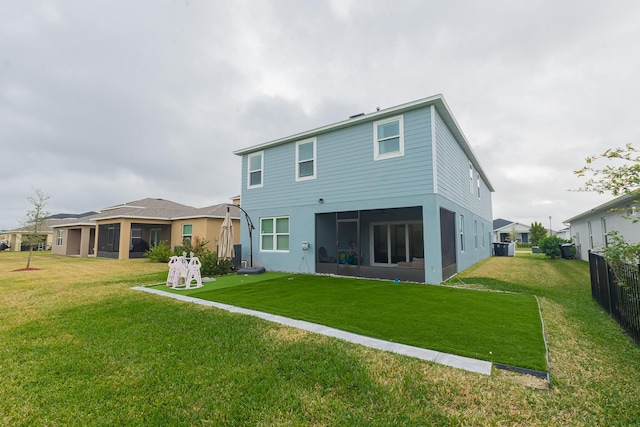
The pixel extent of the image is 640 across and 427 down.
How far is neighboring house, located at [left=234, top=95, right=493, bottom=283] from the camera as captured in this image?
338 inches

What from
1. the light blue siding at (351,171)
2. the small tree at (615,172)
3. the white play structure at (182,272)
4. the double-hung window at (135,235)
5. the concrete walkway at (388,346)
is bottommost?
the concrete walkway at (388,346)

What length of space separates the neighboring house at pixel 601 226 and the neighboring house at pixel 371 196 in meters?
4.59

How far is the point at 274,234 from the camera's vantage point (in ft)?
39.5

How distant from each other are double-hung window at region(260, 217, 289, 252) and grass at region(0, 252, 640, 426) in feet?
22.8

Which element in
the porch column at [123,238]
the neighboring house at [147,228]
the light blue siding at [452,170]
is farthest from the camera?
the porch column at [123,238]

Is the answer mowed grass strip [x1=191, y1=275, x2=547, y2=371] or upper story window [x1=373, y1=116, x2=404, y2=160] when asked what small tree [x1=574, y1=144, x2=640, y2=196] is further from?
upper story window [x1=373, y1=116, x2=404, y2=160]

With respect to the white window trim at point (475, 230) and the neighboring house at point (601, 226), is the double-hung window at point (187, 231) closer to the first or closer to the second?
the white window trim at point (475, 230)

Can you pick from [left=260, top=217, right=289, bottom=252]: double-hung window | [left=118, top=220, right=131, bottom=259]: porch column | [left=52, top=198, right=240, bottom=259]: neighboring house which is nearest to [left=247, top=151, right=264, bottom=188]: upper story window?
[left=260, top=217, right=289, bottom=252]: double-hung window

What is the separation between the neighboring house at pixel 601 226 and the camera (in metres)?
10.6

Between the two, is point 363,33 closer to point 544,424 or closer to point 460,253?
point 460,253

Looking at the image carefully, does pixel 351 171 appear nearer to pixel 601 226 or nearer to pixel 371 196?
pixel 371 196

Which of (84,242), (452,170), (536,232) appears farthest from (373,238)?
(536,232)

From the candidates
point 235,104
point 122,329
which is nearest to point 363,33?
point 235,104

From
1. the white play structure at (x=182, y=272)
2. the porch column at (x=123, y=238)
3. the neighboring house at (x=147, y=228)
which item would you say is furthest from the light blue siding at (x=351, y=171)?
the porch column at (x=123, y=238)
